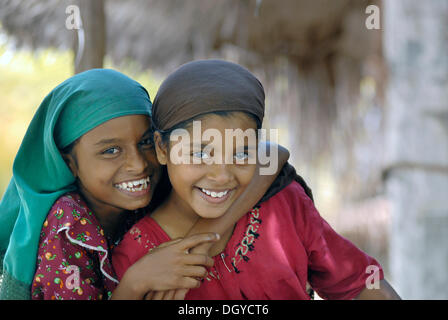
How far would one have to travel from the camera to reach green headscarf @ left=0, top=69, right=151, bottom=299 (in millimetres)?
1695

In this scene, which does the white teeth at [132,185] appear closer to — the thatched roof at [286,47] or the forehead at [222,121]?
the forehead at [222,121]

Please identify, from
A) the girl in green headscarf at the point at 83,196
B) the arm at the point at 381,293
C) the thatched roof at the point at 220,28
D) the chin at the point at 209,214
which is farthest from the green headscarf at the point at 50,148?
the thatched roof at the point at 220,28

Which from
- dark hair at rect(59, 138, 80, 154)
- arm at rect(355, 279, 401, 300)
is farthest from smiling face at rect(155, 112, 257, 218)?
arm at rect(355, 279, 401, 300)

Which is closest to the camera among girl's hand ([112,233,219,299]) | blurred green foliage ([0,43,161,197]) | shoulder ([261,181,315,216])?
girl's hand ([112,233,219,299])

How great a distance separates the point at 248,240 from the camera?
182 cm

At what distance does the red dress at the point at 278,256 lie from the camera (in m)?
1.76

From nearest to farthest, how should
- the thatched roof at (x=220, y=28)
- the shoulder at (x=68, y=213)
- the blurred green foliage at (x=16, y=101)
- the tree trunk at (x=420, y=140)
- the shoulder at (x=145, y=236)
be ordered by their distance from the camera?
the shoulder at (x=68, y=213), the shoulder at (x=145, y=236), the tree trunk at (x=420, y=140), the thatched roof at (x=220, y=28), the blurred green foliage at (x=16, y=101)

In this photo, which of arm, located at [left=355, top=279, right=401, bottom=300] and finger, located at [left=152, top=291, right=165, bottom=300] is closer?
finger, located at [left=152, top=291, right=165, bottom=300]

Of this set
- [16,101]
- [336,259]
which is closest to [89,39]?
[336,259]

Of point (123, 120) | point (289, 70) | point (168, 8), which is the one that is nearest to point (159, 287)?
point (123, 120)

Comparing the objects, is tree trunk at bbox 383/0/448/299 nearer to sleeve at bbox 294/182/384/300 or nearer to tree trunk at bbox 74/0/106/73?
sleeve at bbox 294/182/384/300

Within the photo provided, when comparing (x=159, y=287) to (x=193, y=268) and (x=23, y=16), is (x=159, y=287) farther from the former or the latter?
(x=23, y=16)

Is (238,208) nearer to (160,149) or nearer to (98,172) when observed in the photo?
(160,149)

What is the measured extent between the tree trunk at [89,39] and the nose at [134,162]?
72cm
